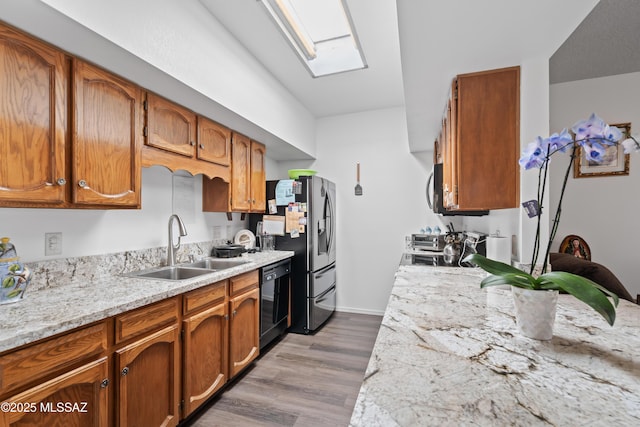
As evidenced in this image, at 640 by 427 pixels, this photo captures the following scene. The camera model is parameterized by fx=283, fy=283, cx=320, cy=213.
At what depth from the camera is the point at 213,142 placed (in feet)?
7.63

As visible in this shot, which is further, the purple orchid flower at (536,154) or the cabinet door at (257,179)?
the cabinet door at (257,179)

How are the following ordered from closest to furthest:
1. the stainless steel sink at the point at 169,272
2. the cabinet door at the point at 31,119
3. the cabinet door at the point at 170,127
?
the cabinet door at the point at 31,119 < the cabinet door at the point at 170,127 < the stainless steel sink at the point at 169,272

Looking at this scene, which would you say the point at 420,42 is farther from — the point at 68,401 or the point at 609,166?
the point at 609,166

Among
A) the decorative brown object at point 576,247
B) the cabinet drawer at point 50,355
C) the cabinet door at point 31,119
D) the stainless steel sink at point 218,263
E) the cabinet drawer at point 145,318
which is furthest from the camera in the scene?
the decorative brown object at point 576,247

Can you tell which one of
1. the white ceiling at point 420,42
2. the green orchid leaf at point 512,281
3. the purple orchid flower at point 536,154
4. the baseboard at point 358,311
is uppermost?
the white ceiling at point 420,42

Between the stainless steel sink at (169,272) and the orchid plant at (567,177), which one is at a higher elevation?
the orchid plant at (567,177)

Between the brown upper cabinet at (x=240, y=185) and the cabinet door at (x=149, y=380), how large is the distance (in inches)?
49.2

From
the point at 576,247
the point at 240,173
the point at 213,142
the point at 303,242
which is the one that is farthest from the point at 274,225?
the point at 576,247

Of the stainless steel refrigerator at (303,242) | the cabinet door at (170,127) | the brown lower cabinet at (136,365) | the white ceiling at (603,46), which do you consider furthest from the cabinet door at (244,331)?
the white ceiling at (603,46)

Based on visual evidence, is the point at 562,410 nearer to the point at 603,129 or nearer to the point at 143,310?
the point at 603,129

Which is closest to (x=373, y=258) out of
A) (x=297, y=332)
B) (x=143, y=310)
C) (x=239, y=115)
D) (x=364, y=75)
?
(x=297, y=332)

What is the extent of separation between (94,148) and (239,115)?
1.00m

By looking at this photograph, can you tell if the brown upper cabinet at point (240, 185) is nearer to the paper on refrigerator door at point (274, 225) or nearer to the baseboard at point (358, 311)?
the paper on refrigerator door at point (274, 225)

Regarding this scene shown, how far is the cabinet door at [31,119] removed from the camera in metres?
1.15
